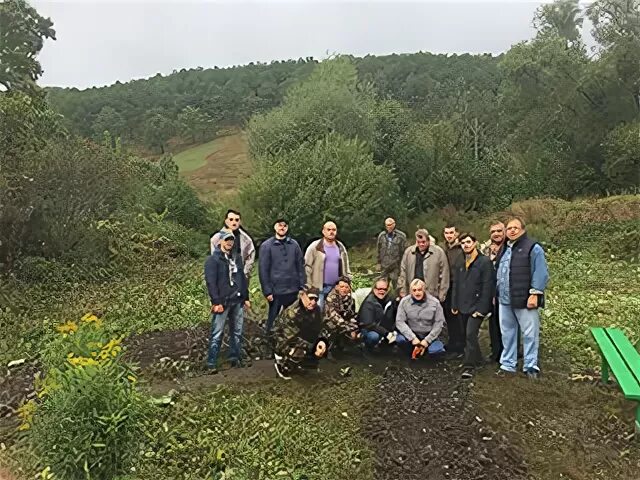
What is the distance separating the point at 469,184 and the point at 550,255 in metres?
5.98

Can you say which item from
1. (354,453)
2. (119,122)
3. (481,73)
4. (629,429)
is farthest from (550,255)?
(119,122)

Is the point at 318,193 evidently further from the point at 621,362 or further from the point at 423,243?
the point at 621,362

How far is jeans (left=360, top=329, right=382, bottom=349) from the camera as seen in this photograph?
664cm

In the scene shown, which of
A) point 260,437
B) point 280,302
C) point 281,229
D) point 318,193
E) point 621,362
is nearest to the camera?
point 260,437

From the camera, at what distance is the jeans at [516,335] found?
6004mm

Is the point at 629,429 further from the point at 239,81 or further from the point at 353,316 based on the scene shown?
the point at 239,81

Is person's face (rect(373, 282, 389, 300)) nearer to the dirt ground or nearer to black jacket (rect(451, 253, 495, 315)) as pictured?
the dirt ground

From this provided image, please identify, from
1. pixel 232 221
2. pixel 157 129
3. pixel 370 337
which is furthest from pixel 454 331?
pixel 157 129

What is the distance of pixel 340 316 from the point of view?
6574 mm

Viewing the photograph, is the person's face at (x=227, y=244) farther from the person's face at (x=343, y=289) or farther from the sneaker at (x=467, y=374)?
the sneaker at (x=467, y=374)

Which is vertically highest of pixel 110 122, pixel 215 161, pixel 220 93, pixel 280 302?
pixel 220 93

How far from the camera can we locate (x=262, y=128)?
67.6 ft

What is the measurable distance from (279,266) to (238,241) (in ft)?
1.70

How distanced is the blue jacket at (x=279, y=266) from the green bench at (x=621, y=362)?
3.02m
